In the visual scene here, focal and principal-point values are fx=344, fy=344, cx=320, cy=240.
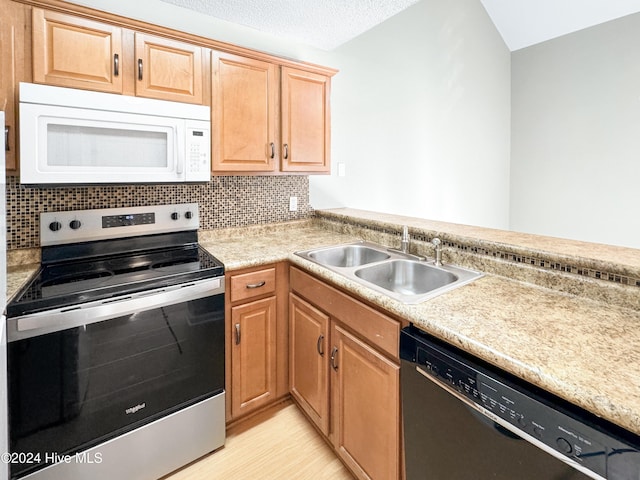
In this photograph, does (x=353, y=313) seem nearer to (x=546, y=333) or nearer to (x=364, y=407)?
(x=364, y=407)

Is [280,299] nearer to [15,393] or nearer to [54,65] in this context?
[15,393]

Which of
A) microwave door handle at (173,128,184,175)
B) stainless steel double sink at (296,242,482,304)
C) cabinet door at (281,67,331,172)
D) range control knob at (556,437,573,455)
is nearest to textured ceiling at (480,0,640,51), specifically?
cabinet door at (281,67,331,172)

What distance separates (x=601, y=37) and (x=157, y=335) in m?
4.81

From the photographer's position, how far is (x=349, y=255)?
211 centimetres

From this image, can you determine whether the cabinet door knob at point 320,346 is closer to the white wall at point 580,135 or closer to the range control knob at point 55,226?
the range control knob at point 55,226

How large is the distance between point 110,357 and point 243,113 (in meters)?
1.38

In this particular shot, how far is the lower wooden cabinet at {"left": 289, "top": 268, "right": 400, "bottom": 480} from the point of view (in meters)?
1.26

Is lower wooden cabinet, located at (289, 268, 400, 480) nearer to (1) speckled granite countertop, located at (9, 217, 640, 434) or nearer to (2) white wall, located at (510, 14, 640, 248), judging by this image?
(1) speckled granite countertop, located at (9, 217, 640, 434)

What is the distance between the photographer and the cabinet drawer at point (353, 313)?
4.06 feet

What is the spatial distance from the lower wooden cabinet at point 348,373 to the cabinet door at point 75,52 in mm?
1285

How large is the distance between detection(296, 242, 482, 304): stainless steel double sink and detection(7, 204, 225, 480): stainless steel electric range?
25.2 inches

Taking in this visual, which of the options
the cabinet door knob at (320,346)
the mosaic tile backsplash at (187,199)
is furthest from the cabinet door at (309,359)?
the mosaic tile backsplash at (187,199)

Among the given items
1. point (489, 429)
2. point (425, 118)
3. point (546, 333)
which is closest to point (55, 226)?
point (489, 429)

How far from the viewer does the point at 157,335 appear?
1.45m
